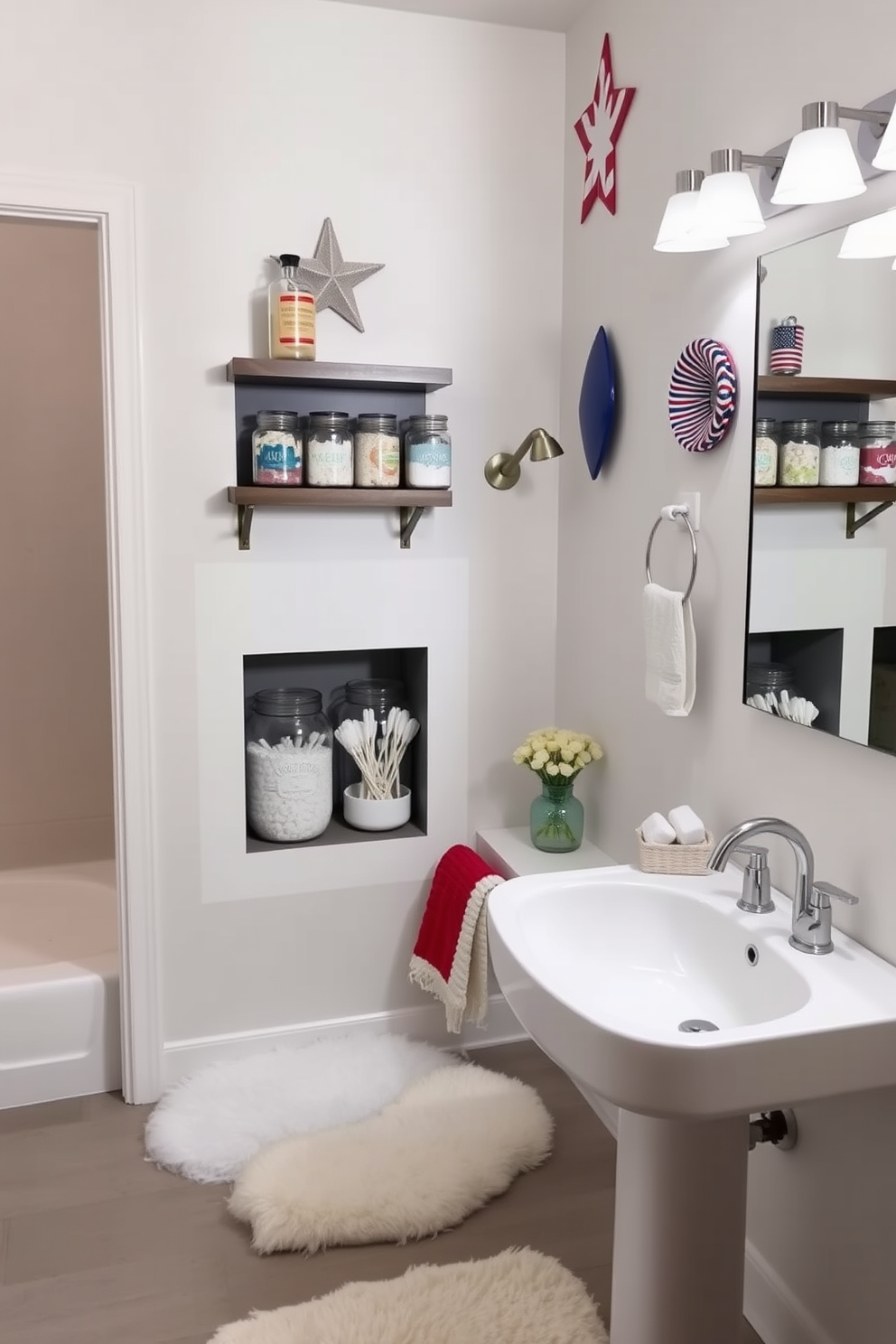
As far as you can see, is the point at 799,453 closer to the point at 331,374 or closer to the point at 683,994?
the point at 683,994

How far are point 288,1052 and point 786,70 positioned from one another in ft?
7.23

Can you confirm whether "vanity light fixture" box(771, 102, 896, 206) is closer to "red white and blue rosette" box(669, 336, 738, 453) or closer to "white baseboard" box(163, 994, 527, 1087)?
"red white and blue rosette" box(669, 336, 738, 453)

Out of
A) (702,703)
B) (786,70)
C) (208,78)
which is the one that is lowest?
(702,703)

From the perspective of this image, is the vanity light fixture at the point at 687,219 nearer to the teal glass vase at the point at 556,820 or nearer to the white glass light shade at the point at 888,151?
the white glass light shade at the point at 888,151

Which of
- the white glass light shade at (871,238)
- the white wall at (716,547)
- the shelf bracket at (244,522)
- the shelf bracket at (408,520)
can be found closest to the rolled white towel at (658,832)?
the white wall at (716,547)

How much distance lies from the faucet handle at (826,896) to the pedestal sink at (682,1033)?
0.07 m

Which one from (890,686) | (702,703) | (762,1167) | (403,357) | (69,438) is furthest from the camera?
(69,438)

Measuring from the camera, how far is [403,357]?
2.56m

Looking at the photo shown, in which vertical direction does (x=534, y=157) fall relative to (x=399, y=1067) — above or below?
above

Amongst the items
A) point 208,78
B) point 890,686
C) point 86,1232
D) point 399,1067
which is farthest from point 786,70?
point 86,1232

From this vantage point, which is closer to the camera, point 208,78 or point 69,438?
point 208,78

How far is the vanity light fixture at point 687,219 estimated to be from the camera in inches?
68.4

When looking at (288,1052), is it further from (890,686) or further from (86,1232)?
(890,686)

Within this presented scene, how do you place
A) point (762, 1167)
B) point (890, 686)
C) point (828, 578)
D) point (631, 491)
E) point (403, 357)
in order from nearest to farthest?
point (890, 686), point (828, 578), point (762, 1167), point (631, 491), point (403, 357)
